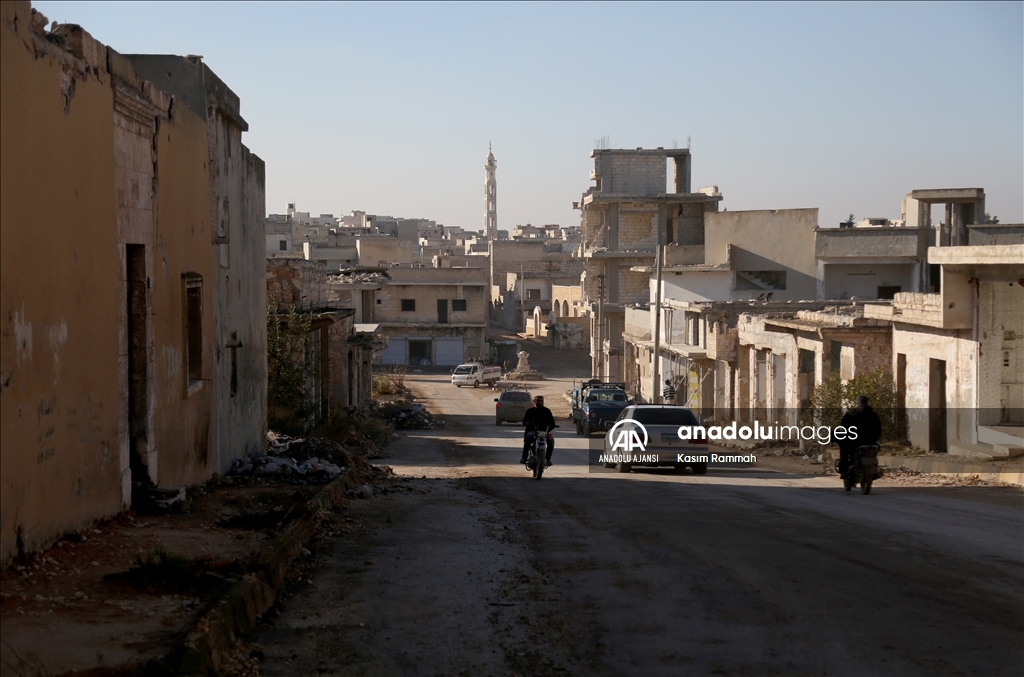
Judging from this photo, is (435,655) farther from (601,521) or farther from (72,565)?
(601,521)

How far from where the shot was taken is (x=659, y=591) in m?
9.06

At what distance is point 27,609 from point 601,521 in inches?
294

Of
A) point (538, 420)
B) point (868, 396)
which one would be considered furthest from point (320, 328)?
point (868, 396)

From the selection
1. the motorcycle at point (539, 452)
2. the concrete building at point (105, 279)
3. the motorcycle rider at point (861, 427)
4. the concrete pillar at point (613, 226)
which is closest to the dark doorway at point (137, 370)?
the concrete building at point (105, 279)

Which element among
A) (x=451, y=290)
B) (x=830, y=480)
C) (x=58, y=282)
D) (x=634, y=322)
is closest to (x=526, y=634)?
(x=58, y=282)

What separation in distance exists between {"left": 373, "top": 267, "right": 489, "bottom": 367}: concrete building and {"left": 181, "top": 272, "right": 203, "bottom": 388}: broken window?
6880 centimetres

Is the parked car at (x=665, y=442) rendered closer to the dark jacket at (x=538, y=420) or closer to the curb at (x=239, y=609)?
the dark jacket at (x=538, y=420)

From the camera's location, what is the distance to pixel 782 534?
40.0 feet

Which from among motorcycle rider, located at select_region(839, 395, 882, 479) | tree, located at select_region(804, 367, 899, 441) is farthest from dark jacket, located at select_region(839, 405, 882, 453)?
tree, located at select_region(804, 367, 899, 441)

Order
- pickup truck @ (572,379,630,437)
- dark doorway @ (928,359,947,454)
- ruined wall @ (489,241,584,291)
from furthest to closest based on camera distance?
ruined wall @ (489,241,584,291), pickup truck @ (572,379,630,437), dark doorway @ (928,359,947,454)

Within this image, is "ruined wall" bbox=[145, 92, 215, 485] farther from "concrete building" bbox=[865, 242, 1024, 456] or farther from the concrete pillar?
the concrete pillar

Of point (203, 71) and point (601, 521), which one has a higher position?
point (203, 71)

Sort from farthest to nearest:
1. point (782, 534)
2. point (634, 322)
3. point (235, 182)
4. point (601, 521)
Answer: point (634, 322)
point (235, 182)
point (601, 521)
point (782, 534)

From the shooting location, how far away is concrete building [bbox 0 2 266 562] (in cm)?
822
